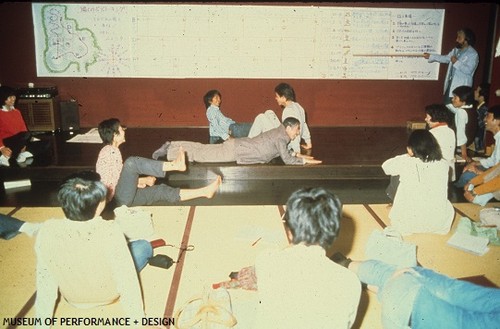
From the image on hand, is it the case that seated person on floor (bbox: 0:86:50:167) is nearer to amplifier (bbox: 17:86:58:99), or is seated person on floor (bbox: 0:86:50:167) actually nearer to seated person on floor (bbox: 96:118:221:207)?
amplifier (bbox: 17:86:58:99)

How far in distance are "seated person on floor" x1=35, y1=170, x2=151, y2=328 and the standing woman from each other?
6.98ft

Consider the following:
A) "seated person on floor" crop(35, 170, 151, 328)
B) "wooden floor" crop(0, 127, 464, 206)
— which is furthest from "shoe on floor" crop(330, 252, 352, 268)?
"wooden floor" crop(0, 127, 464, 206)

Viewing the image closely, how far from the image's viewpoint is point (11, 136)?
4.93m

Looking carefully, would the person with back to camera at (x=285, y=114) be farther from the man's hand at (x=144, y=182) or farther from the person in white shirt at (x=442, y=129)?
the man's hand at (x=144, y=182)

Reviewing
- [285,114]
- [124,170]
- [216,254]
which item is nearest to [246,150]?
[285,114]

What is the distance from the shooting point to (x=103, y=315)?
234 cm

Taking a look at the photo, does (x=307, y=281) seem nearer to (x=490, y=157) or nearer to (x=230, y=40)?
(x=490, y=157)

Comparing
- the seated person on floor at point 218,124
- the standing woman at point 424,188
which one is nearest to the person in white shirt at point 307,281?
the standing woman at point 424,188

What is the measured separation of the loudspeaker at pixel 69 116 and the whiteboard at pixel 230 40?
0.52 metres

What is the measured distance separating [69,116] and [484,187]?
557 centimetres

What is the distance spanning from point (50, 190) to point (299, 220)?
356 centimetres

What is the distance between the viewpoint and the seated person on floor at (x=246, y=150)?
4520 mm

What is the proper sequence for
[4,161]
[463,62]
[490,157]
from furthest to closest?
[463,62] < [4,161] < [490,157]

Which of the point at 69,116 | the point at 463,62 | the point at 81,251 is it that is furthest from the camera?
the point at 69,116
